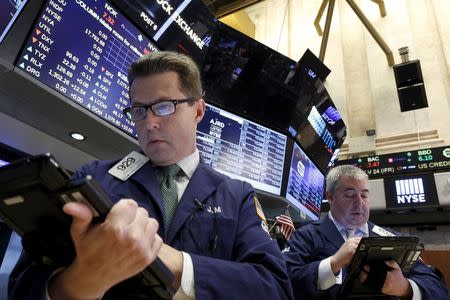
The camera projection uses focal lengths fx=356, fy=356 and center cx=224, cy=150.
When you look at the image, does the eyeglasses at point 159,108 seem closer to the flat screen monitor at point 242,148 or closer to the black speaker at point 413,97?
the flat screen monitor at point 242,148

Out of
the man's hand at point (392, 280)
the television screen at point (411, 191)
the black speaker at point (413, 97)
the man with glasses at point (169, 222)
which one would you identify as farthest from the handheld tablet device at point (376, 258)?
the black speaker at point (413, 97)

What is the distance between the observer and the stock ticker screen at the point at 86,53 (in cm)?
168

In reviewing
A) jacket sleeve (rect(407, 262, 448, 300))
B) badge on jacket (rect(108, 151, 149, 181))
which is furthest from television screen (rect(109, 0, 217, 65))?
jacket sleeve (rect(407, 262, 448, 300))

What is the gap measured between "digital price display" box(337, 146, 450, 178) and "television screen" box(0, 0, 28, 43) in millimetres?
5007

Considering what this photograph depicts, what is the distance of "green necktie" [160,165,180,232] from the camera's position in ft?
3.67

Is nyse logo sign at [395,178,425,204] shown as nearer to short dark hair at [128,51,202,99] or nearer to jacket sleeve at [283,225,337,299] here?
jacket sleeve at [283,225,337,299]

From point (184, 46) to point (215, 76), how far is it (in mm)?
531

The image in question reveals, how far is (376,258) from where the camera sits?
1.72 meters

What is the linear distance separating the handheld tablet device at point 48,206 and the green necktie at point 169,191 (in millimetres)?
351

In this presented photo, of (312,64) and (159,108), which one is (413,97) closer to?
(312,64)

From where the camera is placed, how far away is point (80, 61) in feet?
6.14

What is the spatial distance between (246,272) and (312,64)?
3261 mm

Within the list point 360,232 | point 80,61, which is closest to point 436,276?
point 360,232

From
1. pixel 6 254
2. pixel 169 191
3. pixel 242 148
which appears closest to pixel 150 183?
pixel 169 191
